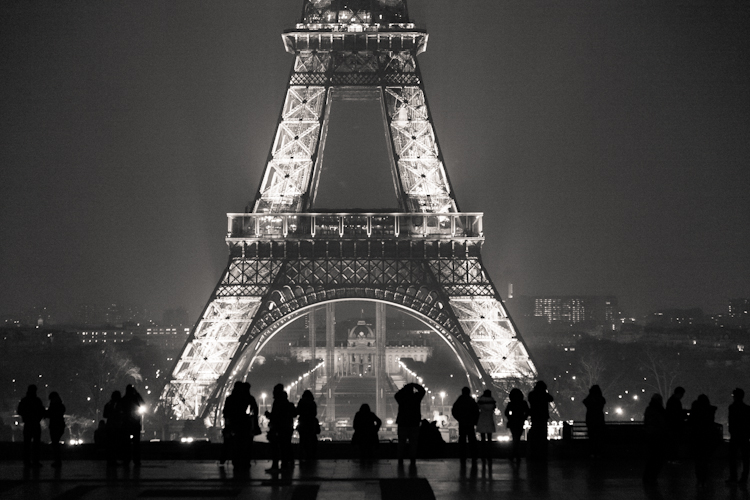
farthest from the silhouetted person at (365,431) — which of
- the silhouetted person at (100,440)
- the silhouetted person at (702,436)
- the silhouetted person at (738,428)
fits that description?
the silhouetted person at (738,428)

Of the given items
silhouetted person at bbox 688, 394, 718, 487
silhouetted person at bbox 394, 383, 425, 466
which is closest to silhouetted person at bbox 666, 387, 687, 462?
silhouetted person at bbox 688, 394, 718, 487

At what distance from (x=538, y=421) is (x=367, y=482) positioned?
4908 millimetres

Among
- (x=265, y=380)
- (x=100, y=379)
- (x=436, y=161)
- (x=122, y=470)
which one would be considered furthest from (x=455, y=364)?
(x=122, y=470)

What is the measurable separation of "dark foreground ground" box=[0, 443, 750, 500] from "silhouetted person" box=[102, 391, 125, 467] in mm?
435

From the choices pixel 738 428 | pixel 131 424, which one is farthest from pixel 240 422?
pixel 738 428

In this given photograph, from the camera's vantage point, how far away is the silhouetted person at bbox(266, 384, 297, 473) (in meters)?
20.8

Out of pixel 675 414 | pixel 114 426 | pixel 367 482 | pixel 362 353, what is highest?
pixel 362 353

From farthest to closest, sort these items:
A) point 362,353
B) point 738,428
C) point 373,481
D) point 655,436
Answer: point 362,353
point 373,481
point 738,428
point 655,436

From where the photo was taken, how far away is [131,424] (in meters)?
21.1

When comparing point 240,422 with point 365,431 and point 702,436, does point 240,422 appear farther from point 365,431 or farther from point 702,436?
point 702,436

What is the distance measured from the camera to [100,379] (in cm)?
7144

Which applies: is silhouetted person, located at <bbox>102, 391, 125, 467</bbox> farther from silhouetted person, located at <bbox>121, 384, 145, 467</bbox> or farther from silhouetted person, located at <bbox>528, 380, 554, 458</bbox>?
silhouetted person, located at <bbox>528, 380, 554, 458</bbox>

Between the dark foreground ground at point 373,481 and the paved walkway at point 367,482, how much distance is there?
0.01 metres

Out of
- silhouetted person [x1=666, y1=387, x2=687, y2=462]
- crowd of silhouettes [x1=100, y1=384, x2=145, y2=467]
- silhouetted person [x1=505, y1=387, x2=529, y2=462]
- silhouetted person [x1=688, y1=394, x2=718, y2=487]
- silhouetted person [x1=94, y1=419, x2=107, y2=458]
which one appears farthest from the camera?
silhouetted person [x1=94, y1=419, x2=107, y2=458]
